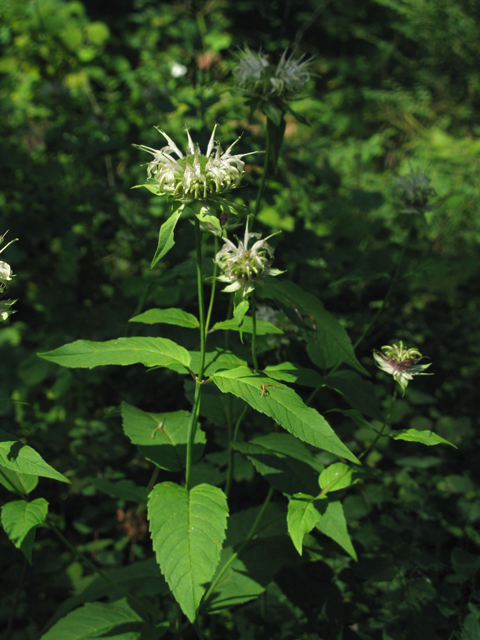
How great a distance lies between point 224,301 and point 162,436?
80cm

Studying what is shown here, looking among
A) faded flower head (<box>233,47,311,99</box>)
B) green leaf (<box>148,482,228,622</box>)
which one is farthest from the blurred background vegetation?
green leaf (<box>148,482,228,622</box>)

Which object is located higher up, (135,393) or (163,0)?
(163,0)

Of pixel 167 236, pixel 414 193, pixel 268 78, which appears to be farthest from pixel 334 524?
pixel 268 78

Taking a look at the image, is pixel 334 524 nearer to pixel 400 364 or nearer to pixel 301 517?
pixel 301 517

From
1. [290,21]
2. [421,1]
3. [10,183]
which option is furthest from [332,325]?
[421,1]

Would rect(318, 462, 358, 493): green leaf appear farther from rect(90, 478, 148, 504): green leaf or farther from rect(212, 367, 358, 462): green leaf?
rect(90, 478, 148, 504): green leaf

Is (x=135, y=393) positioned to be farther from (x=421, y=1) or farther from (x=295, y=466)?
(x=421, y=1)

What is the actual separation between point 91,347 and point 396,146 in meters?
4.68

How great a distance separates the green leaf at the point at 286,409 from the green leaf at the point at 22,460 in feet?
1.13

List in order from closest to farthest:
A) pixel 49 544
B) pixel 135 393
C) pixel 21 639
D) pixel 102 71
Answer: pixel 21 639 → pixel 49 544 → pixel 135 393 → pixel 102 71

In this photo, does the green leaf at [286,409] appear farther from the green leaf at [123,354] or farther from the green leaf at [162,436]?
the green leaf at [162,436]

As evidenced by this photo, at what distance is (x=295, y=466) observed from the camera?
1.25 metres

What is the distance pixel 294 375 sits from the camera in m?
1.09

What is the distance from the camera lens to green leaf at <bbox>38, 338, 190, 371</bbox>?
99 cm
